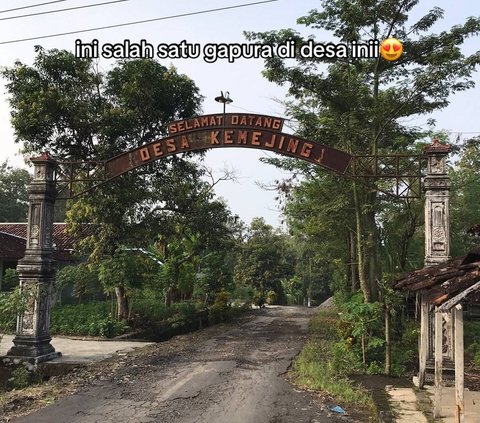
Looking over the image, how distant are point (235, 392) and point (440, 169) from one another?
6073 mm

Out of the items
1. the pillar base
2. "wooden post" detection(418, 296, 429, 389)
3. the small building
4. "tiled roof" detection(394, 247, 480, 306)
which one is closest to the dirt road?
the small building

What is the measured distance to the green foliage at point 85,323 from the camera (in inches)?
594

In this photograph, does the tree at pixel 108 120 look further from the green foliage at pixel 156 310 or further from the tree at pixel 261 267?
the tree at pixel 261 267

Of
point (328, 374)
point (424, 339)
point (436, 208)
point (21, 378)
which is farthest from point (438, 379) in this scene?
point (21, 378)

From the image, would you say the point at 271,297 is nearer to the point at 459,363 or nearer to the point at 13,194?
the point at 13,194

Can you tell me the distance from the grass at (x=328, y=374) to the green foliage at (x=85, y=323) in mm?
6273

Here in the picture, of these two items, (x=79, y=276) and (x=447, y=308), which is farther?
(x=79, y=276)

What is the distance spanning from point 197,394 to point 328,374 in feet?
9.48

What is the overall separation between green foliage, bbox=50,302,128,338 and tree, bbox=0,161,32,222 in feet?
91.0

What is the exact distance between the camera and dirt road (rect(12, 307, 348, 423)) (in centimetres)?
682

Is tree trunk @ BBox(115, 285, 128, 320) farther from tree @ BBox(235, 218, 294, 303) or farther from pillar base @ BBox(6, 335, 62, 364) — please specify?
tree @ BBox(235, 218, 294, 303)

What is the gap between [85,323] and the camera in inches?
635

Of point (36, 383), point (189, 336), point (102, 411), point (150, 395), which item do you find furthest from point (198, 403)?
point (189, 336)

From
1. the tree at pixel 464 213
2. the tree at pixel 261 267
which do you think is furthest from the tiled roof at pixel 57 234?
the tree at pixel 464 213
